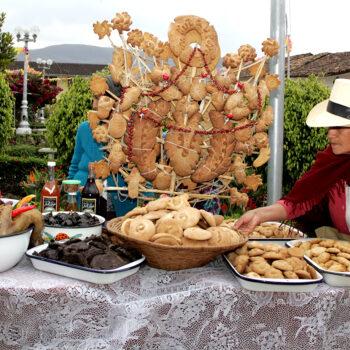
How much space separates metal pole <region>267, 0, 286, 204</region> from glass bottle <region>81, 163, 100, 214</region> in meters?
1.11

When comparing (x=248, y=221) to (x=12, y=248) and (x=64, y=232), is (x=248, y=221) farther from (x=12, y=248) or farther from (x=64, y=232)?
(x=12, y=248)

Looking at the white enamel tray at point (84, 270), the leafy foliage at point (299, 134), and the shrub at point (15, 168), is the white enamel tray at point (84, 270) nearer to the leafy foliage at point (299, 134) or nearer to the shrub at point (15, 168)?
the leafy foliage at point (299, 134)

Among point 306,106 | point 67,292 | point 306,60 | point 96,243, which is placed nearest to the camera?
point 67,292

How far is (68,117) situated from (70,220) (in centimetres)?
482

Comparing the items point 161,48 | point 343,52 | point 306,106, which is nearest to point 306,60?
point 343,52

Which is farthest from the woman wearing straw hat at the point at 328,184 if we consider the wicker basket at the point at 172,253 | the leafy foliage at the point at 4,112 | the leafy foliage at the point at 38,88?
the leafy foliage at the point at 38,88

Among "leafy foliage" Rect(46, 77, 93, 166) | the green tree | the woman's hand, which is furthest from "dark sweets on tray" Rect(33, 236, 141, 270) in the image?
the green tree

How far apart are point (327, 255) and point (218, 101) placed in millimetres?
752

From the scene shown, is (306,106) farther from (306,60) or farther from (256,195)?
(306,60)

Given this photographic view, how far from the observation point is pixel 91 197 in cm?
241

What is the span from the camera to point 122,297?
165 cm

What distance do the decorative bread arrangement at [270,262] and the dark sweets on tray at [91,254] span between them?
33 cm

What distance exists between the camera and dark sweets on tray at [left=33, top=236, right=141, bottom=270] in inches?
65.4

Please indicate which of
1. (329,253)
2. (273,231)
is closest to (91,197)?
(273,231)
